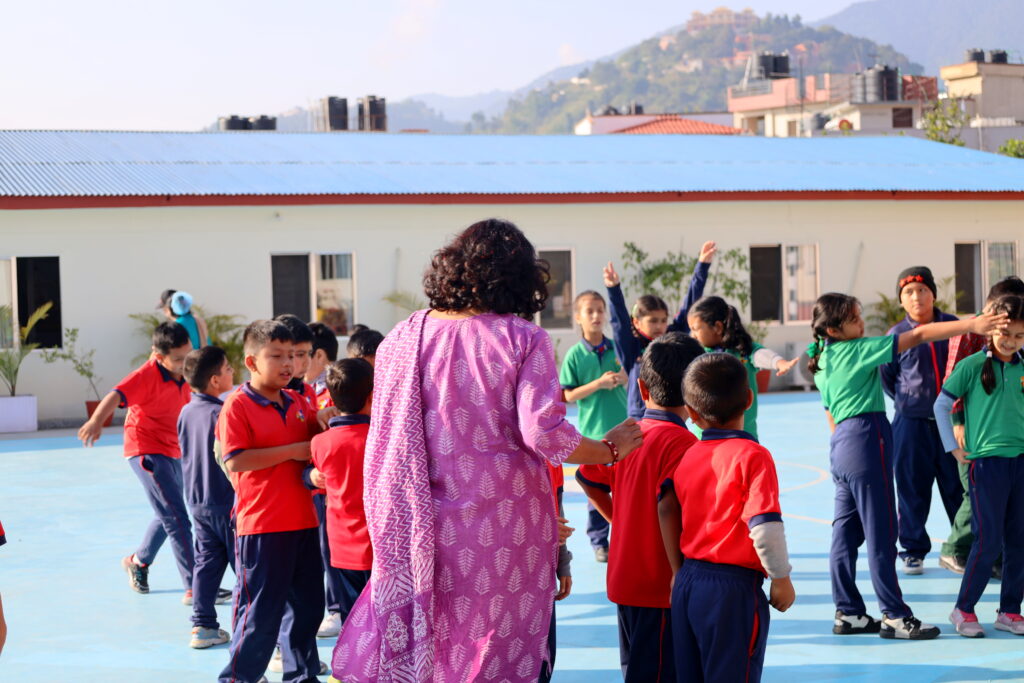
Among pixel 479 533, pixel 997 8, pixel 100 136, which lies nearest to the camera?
pixel 479 533

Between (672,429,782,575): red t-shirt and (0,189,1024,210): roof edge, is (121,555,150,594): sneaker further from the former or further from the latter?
(0,189,1024,210): roof edge

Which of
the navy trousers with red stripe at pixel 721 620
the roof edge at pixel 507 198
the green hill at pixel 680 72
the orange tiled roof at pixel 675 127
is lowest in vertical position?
the navy trousers with red stripe at pixel 721 620

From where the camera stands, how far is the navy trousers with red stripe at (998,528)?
5.83 meters

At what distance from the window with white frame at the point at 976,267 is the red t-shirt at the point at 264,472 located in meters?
19.7

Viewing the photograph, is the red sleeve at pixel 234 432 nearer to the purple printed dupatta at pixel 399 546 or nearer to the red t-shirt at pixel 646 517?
the purple printed dupatta at pixel 399 546

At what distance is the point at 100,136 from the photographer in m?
21.4

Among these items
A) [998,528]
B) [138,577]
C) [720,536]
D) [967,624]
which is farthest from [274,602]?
[998,528]

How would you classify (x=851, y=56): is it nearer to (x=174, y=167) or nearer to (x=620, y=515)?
(x=174, y=167)

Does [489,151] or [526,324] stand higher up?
[489,151]

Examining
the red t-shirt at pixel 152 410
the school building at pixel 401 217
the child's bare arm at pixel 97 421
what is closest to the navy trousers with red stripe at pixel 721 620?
the child's bare arm at pixel 97 421

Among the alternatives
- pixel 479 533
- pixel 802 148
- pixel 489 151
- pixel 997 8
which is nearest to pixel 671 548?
pixel 479 533

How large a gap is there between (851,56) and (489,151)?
6332 inches

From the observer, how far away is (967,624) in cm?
584

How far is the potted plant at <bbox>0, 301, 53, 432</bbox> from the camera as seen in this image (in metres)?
16.2
